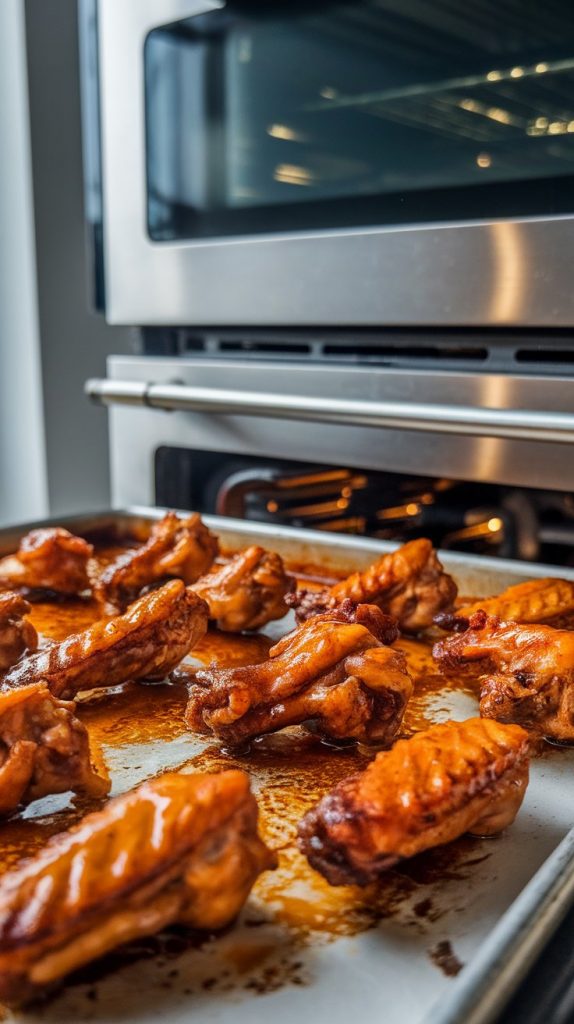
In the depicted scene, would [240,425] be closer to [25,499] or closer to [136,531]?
[136,531]

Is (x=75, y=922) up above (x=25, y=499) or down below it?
above

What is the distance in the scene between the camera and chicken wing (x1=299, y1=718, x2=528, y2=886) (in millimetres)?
673

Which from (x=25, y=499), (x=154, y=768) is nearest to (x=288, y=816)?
(x=154, y=768)

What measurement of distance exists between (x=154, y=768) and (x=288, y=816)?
0.47 feet

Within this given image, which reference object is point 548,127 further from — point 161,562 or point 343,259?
point 161,562

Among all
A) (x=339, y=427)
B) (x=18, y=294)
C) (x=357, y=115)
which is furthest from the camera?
(x=18, y=294)

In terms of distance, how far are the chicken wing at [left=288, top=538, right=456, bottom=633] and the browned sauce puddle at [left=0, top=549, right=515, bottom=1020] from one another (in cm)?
10

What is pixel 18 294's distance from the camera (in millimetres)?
A: 3133

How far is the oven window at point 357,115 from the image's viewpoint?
1.41 m

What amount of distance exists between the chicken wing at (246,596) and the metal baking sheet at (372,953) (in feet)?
1.51

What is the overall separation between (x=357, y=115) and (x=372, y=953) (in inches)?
53.1

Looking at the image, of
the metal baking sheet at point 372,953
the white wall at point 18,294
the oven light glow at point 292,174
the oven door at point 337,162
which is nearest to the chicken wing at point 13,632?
the metal baking sheet at point 372,953

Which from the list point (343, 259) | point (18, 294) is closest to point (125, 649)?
point (343, 259)

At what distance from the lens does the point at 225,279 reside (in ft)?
6.06
